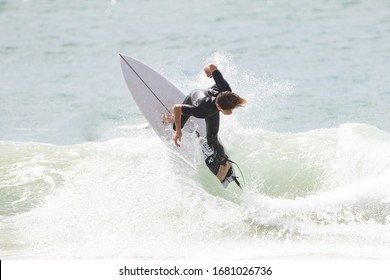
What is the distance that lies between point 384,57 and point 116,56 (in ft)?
20.2

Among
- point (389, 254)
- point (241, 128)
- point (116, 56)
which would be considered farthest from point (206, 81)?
point (116, 56)

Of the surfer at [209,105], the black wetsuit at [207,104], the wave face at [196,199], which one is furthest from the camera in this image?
the black wetsuit at [207,104]

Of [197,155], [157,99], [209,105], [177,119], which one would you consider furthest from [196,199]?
[157,99]

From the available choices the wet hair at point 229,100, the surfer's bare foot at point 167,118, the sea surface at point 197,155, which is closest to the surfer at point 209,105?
the wet hair at point 229,100

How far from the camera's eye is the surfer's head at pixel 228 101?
30.8 feet

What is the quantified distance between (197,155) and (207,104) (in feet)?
3.25

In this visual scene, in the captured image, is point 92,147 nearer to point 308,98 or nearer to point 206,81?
point 206,81

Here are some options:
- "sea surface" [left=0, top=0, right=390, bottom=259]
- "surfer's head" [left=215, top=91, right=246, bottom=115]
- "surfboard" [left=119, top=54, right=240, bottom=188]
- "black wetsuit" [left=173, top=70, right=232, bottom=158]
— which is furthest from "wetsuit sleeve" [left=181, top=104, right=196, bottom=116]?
"sea surface" [left=0, top=0, right=390, bottom=259]

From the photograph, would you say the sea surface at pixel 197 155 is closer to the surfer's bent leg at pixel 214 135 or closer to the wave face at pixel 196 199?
the wave face at pixel 196 199

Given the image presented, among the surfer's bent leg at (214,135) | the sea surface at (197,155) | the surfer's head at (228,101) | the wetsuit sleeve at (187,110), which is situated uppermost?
the surfer's head at (228,101)

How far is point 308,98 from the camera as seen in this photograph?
54.1 feet

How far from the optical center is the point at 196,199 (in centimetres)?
990

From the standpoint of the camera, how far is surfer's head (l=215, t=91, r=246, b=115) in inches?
370

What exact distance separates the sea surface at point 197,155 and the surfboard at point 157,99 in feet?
0.61
